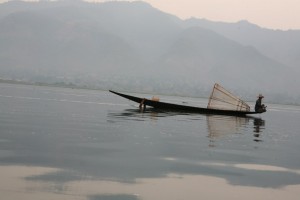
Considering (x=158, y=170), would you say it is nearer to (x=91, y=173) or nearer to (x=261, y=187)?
(x=91, y=173)

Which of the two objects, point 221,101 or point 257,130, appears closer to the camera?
point 257,130

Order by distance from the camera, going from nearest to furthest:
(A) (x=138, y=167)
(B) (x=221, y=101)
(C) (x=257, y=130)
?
(A) (x=138, y=167) → (C) (x=257, y=130) → (B) (x=221, y=101)

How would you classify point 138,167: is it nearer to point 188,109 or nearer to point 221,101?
point 188,109

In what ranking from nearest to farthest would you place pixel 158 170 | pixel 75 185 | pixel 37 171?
pixel 75 185
pixel 37 171
pixel 158 170

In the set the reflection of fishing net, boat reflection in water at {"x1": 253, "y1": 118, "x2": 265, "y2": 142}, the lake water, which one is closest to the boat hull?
the reflection of fishing net

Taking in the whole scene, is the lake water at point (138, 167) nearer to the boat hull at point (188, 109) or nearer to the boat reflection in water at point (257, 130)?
the boat reflection in water at point (257, 130)

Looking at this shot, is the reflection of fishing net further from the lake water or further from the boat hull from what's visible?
the lake water

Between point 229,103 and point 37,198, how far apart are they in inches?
1968

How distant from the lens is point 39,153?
2038cm

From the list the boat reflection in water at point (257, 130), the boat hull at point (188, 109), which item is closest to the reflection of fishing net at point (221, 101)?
the boat hull at point (188, 109)

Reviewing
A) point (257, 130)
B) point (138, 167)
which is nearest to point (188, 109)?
point (257, 130)

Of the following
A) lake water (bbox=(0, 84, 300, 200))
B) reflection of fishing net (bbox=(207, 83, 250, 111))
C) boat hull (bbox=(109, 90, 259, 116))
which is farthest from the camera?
reflection of fishing net (bbox=(207, 83, 250, 111))

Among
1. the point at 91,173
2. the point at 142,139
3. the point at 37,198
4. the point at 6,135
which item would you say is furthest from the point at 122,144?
the point at 37,198

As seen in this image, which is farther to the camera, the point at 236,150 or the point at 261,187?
the point at 236,150
